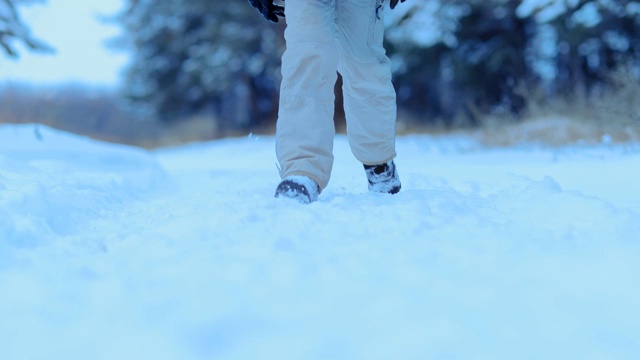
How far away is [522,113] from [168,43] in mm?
9423

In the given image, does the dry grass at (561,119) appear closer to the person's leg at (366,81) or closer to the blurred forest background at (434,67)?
the blurred forest background at (434,67)

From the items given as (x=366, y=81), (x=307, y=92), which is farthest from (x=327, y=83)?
(x=366, y=81)

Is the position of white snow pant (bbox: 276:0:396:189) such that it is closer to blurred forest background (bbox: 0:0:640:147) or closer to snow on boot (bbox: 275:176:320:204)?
snow on boot (bbox: 275:176:320:204)

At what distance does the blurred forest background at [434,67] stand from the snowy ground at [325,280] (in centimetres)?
337

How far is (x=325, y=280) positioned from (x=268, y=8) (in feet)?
4.25

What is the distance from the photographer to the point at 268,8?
7.13 ft

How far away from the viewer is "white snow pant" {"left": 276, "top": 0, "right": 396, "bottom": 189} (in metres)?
1.92

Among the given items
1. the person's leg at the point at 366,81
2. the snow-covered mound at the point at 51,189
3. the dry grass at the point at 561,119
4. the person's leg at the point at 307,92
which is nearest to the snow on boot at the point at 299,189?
the person's leg at the point at 307,92

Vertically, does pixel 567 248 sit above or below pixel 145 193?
above

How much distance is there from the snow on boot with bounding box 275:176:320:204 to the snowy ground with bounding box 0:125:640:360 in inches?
2.8

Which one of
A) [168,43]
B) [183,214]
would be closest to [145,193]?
[183,214]

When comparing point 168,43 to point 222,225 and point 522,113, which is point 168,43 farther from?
point 222,225

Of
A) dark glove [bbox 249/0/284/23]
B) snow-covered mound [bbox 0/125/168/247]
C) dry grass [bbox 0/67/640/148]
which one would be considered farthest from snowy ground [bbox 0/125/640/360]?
dry grass [bbox 0/67/640/148]

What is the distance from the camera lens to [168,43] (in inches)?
594
